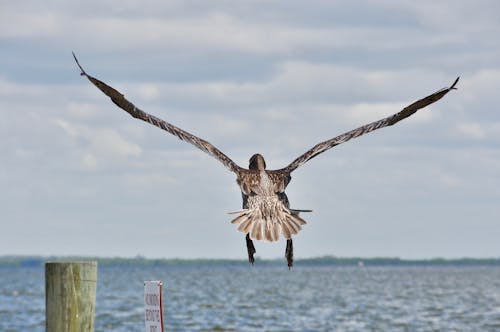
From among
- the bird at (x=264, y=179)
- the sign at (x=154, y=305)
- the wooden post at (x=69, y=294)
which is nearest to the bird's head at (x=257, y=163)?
the bird at (x=264, y=179)

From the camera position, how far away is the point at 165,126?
12203 millimetres

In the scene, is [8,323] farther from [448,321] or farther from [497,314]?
[497,314]

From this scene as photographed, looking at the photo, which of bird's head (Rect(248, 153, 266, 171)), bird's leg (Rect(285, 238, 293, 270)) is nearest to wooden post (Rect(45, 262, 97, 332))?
bird's leg (Rect(285, 238, 293, 270))

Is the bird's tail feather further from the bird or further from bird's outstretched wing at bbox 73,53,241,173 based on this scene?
bird's outstretched wing at bbox 73,53,241,173

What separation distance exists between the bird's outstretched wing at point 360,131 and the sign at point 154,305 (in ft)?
11.9

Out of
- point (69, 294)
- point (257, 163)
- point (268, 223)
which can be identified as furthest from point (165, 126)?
point (69, 294)

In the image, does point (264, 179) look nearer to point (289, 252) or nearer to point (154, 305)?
point (289, 252)

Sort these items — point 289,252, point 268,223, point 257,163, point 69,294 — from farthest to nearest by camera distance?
point 257,163, point 289,252, point 268,223, point 69,294

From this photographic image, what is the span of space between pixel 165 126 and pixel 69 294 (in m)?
3.10

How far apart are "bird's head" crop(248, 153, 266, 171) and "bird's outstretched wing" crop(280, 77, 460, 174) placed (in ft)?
0.77

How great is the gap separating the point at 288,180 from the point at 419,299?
49.7 m

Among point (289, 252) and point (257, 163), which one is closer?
point (289, 252)

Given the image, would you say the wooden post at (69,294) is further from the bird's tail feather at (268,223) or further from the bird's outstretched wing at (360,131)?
the bird's outstretched wing at (360,131)

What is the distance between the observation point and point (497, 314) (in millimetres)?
45594
